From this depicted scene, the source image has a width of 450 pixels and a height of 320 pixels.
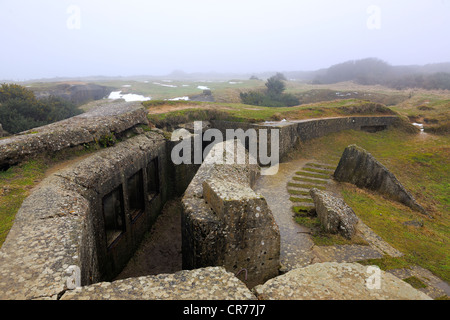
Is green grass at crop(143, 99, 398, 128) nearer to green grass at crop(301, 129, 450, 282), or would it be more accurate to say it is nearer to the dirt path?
green grass at crop(301, 129, 450, 282)

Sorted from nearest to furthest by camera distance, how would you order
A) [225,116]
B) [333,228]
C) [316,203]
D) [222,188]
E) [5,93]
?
[222,188] < [333,228] < [316,203] < [225,116] < [5,93]

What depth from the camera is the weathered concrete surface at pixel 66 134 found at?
6371 mm

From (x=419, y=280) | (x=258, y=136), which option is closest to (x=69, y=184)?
(x=419, y=280)

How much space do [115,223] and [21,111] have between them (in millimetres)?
15354

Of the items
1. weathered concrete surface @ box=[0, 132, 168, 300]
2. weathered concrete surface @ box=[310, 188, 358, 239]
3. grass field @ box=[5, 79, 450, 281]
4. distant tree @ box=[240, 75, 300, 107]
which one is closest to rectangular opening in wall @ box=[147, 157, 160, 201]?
weathered concrete surface @ box=[0, 132, 168, 300]

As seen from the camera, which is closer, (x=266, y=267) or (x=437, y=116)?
(x=266, y=267)

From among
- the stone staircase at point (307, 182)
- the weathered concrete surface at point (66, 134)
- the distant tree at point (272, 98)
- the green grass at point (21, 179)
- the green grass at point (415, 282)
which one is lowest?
the green grass at point (415, 282)

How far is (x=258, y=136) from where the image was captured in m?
13.2

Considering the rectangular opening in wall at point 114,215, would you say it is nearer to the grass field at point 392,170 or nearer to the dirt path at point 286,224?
the grass field at point 392,170

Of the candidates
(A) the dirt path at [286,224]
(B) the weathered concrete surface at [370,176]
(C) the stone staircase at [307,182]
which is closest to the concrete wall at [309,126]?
(C) the stone staircase at [307,182]

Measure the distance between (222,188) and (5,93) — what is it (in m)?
21.4

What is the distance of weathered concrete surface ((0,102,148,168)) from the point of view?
20.9ft

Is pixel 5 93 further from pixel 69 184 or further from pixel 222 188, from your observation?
pixel 222 188

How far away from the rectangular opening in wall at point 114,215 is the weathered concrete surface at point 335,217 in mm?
6078
